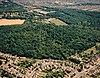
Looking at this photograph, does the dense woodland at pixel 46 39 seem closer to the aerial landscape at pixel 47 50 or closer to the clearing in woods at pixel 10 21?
the aerial landscape at pixel 47 50

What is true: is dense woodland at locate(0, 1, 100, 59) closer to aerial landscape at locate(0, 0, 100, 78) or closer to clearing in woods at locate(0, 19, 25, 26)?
aerial landscape at locate(0, 0, 100, 78)

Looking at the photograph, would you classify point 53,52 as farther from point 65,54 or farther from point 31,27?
point 31,27

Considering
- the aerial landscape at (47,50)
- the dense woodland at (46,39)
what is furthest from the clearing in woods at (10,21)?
the dense woodland at (46,39)

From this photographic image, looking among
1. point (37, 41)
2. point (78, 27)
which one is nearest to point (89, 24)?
point (78, 27)

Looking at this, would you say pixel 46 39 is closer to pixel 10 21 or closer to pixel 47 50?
pixel 47 50

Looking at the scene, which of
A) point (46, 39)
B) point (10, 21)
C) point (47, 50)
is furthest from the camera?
point (10, 21)

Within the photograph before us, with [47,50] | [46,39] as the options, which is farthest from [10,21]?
[47,50]

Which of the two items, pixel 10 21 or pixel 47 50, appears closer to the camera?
pixel 47 50

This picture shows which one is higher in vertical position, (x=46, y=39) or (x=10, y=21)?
(x=10, y=21)

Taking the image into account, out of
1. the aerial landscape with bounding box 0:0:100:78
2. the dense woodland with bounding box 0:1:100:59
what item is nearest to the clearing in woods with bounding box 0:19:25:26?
the aerial landscape with bounding box 0:0:100:78
